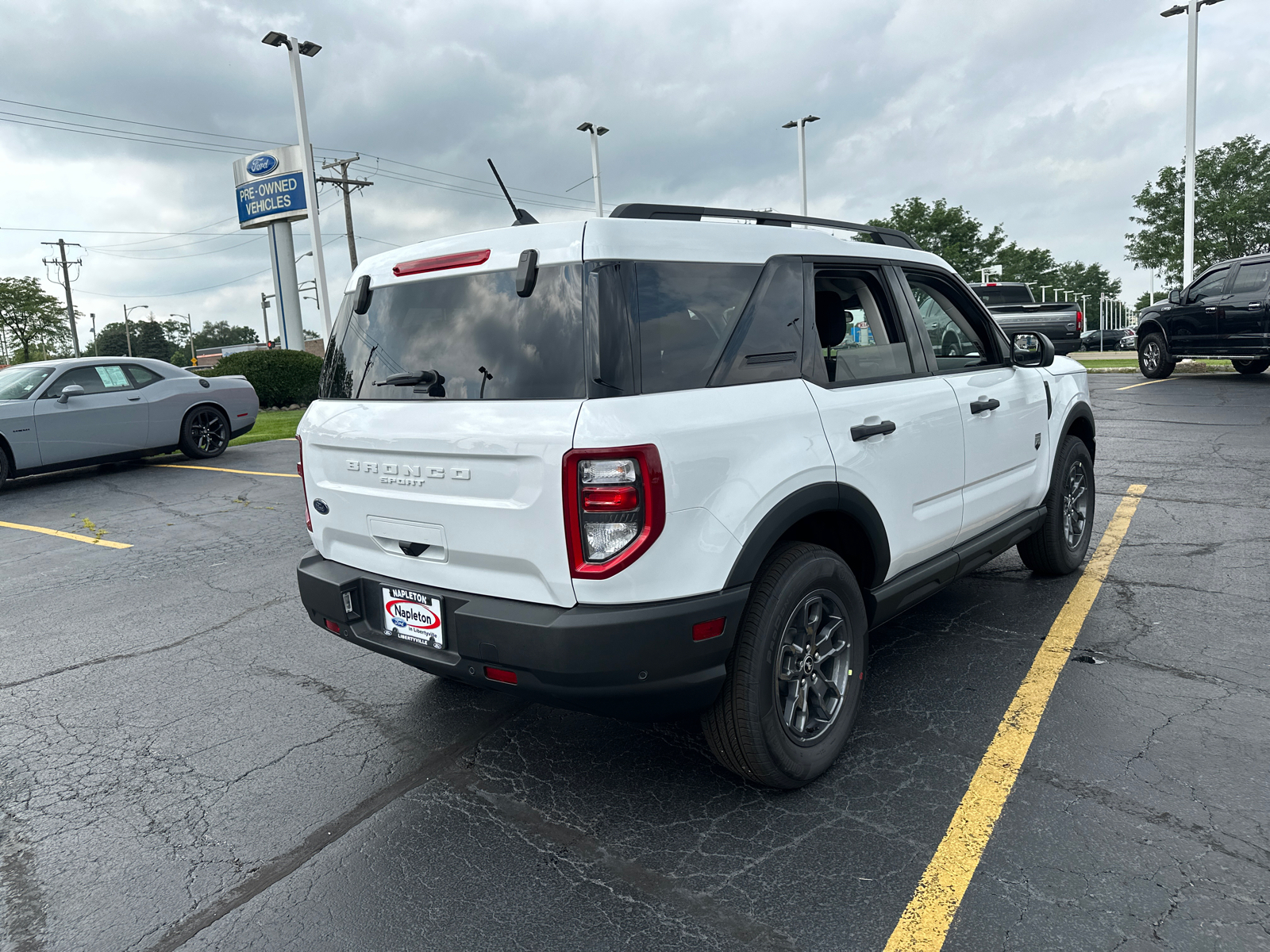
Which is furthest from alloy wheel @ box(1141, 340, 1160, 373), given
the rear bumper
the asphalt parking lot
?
the rear bumper

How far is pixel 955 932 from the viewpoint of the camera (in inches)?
86.8

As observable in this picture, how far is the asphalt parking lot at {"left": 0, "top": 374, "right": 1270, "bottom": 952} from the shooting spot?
2.33 m

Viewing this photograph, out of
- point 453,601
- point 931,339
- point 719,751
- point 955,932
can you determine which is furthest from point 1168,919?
point 931,339

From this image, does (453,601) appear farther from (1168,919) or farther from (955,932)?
(1168,919)

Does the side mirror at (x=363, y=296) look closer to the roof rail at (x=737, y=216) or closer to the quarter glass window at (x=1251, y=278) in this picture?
the roof rail at (x=737, y=216)

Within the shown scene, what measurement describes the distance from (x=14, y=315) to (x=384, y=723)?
63.6m

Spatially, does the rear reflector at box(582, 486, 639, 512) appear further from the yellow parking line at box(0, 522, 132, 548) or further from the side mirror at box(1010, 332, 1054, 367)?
the yellow parking line at box(0, 522, 132, 548)

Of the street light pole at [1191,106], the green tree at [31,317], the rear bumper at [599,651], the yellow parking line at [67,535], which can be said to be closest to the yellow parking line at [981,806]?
the rear bumper at [599,651]

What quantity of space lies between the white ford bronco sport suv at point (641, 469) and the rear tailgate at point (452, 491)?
1cm

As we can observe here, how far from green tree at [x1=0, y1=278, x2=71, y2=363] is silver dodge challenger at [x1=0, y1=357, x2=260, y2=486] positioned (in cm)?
5076

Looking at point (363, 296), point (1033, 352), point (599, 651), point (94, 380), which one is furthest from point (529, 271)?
point (94, 380)

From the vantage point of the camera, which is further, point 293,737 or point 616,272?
point 293,737

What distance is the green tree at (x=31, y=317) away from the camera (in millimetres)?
53281

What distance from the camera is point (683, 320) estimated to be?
8.87 ft
